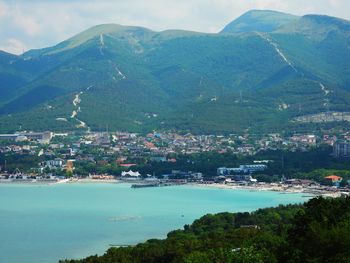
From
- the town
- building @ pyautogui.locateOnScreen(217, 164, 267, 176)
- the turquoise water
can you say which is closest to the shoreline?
the town

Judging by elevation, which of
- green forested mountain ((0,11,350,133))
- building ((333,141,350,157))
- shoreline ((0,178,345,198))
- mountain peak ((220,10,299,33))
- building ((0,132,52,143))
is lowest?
shoreline ((0,178,345,198))

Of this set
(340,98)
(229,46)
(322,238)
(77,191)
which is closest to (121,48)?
(229,46)

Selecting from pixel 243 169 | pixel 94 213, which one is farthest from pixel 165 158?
pixel 94 213

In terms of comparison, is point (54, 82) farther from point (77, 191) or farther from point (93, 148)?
point (77, 191)

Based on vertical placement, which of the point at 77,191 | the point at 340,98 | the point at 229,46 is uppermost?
the point at 229,46

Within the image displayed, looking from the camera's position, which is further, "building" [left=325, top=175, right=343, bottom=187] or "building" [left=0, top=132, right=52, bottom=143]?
"building" [left=0, top=132, right=52, bottom=143]

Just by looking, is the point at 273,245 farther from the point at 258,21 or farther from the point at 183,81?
the point at 258,21

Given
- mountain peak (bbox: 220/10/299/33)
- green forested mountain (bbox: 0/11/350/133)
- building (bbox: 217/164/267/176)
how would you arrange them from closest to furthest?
building (bbox: 217/164/267/176) < green forested mountain (bbox: 0/11/350/133) < mountain peak (bbox: 220/10/299/33)

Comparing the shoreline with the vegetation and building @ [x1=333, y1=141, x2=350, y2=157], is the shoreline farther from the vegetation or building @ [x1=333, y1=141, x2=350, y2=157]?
the vegetation
